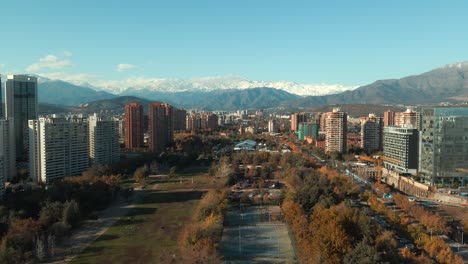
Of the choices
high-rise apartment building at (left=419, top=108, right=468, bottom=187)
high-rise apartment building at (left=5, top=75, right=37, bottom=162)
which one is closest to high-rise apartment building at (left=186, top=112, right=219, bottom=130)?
high-rise apartment building at (left=5, top=75, right=37, bottom=162)

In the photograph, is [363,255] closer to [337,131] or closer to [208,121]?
[337,131]

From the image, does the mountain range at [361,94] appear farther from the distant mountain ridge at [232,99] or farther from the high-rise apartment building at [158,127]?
the high-rise apartment building at [158,127]

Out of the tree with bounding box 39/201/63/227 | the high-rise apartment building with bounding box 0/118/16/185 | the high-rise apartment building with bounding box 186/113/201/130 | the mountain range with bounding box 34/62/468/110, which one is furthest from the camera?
the mountain range with bounding box 34/62/468/110

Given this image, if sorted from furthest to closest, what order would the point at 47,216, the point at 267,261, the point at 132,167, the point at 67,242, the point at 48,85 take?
1. the point at 48,85
2. the point at 132,167
3. the point at 47,216
4. the point at 67,242
5. the point at 267,261

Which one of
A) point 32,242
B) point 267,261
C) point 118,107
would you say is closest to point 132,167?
point 32,242

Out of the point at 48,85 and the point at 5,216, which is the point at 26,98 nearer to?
the point at 5,216

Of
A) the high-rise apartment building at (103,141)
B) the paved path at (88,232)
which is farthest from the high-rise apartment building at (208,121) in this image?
the paved path at (88,232)

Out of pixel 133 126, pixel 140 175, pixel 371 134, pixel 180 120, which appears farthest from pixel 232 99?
pixel 140 175

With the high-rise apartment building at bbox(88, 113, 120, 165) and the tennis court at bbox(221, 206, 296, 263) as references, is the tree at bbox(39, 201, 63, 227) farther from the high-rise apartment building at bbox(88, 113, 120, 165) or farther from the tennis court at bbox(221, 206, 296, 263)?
the high-rise apartment building at bbox(88, 113, 120, 165)
